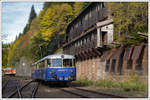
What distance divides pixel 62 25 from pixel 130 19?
75.4 ft

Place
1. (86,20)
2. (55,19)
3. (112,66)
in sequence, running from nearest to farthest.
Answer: (112,66), (86,20), (55,19)

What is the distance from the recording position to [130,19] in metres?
20.4

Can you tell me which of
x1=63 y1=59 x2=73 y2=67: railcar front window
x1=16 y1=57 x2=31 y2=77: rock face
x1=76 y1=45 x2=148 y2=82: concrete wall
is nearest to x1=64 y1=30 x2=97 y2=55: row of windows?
x1=76 y1=45 x2=148 y2=82: concrete wall

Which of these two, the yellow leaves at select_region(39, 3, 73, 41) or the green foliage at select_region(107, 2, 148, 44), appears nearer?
the green foliage at select_region(107, 2, 148, 44)

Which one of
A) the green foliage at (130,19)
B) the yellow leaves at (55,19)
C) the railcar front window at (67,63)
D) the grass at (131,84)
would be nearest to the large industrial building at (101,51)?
the grass at (131,84)

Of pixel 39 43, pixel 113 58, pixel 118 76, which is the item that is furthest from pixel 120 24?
pixel 39 43

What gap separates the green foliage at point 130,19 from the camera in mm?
19078

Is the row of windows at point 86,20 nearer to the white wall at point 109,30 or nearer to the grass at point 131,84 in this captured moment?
the white wall at point 109,30

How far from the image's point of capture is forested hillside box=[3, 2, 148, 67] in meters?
19.9

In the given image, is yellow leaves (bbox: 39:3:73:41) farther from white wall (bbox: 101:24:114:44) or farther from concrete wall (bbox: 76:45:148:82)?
white wall (bbox: 101:24:114:44)

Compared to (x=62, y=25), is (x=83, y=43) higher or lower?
lower

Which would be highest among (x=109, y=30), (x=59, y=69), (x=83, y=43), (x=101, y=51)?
(x=109, y=30)

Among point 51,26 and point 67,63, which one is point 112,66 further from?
point 51,26

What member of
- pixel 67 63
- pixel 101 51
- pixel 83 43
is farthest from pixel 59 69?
pixel 83 43
